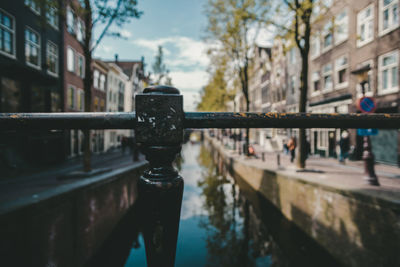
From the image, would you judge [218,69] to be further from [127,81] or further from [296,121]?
[127,81]

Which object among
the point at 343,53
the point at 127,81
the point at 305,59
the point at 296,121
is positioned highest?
the point at 127,81

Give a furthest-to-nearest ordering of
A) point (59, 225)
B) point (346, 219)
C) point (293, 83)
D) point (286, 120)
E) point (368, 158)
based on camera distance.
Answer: point (293, 83)
point (368, 158)
point (346, 219)
point (59, 225)
point (286, 120)

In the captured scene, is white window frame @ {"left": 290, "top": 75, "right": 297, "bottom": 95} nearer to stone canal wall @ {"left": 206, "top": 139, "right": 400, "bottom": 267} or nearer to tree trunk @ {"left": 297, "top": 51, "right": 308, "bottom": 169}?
tree trunk @ {"left": 297, "top": 51, "right": 308, "bottom": 169}

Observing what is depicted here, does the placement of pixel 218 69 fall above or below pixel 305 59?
above

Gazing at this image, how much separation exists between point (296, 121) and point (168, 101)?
542 millimetres

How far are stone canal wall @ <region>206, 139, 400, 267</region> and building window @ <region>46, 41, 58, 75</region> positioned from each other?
15145mm

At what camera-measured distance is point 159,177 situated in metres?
0.73

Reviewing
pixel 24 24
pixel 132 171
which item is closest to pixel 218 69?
pixel 132 171

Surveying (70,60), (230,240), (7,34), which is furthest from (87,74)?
(70,60)

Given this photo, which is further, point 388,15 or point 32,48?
point 32,48

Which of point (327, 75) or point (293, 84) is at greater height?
point (293, 84)

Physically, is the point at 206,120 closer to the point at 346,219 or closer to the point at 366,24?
the point at 346,219

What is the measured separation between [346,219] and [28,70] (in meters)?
14.3

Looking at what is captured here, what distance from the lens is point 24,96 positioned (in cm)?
1110
